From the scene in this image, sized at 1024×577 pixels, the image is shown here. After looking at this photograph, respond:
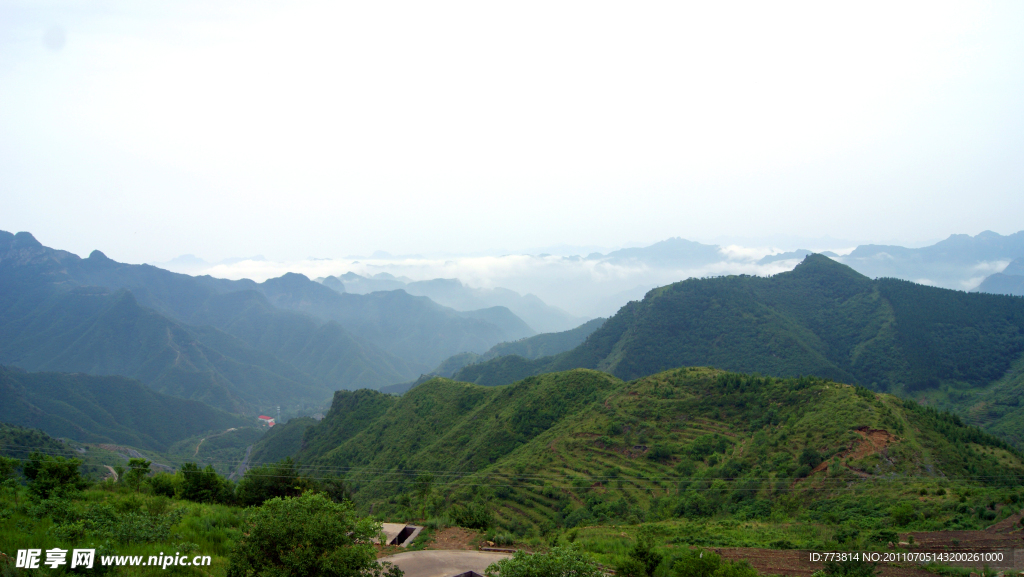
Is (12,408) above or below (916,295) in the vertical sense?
below

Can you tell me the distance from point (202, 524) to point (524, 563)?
604 inches

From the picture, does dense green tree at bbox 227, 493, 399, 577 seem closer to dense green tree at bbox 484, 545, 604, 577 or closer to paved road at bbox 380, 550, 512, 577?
dense green tree at bbox 484, 545, 604, 577

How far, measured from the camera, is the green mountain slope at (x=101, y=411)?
130 metres

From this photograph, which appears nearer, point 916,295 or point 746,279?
point 916,295

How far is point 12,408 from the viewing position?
419 ft

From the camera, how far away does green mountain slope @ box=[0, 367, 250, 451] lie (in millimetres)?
130250

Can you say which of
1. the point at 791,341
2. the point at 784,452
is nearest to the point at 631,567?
the point at 784,452

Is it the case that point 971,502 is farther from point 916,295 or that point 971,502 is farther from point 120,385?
point 120,385

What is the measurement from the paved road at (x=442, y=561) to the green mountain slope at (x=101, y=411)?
505 feet

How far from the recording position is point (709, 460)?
41.5m

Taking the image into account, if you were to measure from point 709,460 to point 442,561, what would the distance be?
94.1 feet

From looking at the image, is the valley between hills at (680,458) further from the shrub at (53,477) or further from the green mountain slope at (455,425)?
the green mountain slope at (455,425)

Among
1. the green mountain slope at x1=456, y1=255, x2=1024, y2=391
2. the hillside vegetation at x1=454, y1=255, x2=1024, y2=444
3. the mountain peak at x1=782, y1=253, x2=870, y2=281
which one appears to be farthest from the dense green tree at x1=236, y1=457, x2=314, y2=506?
the mountain peak at x1=782, y1=253, x2=870, y2=281

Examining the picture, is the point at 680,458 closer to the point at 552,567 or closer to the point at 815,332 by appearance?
the point at 552,567
